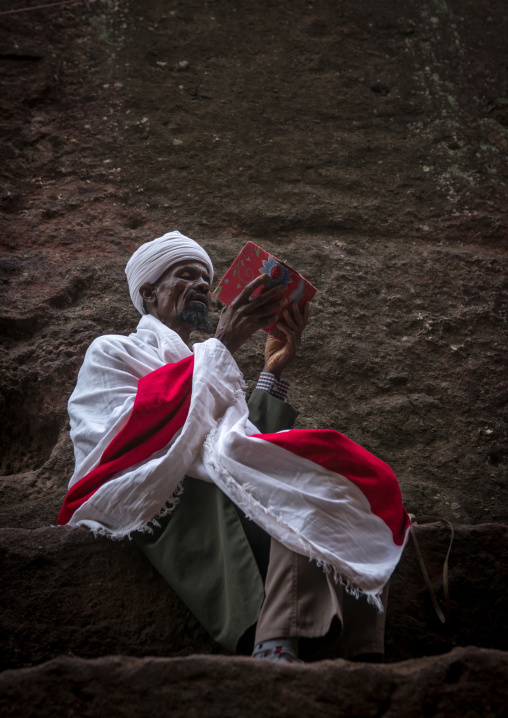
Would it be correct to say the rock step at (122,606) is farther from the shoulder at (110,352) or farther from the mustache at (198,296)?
the mustache at (198,296)

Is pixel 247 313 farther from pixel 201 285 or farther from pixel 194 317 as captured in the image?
pixel 201 285

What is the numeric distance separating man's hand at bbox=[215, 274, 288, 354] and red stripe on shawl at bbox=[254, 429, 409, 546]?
1.75 ft

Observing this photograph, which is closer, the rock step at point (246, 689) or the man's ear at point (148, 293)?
the rock step at point (246, 689)

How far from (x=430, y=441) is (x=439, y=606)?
111cm

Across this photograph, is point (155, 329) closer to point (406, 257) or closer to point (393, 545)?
point (393, 545)

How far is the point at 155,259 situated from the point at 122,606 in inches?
60.3

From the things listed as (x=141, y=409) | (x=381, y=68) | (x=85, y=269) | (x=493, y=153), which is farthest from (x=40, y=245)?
(x=493, y=153)

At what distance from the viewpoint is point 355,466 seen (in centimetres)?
190

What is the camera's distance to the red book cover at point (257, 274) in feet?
7.94

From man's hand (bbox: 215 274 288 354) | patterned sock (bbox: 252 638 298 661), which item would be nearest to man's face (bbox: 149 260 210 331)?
man's hand (bbox: 215 274 288 354)

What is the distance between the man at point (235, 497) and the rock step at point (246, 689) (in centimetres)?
17

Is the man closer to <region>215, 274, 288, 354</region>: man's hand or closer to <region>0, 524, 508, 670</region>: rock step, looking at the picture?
<region>215, 274, 288, 354</region>: man's hand

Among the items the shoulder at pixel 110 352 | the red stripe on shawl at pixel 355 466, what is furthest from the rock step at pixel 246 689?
the shoulder at pixel 110 352

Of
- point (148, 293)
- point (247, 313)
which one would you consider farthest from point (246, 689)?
point (148, 293)
